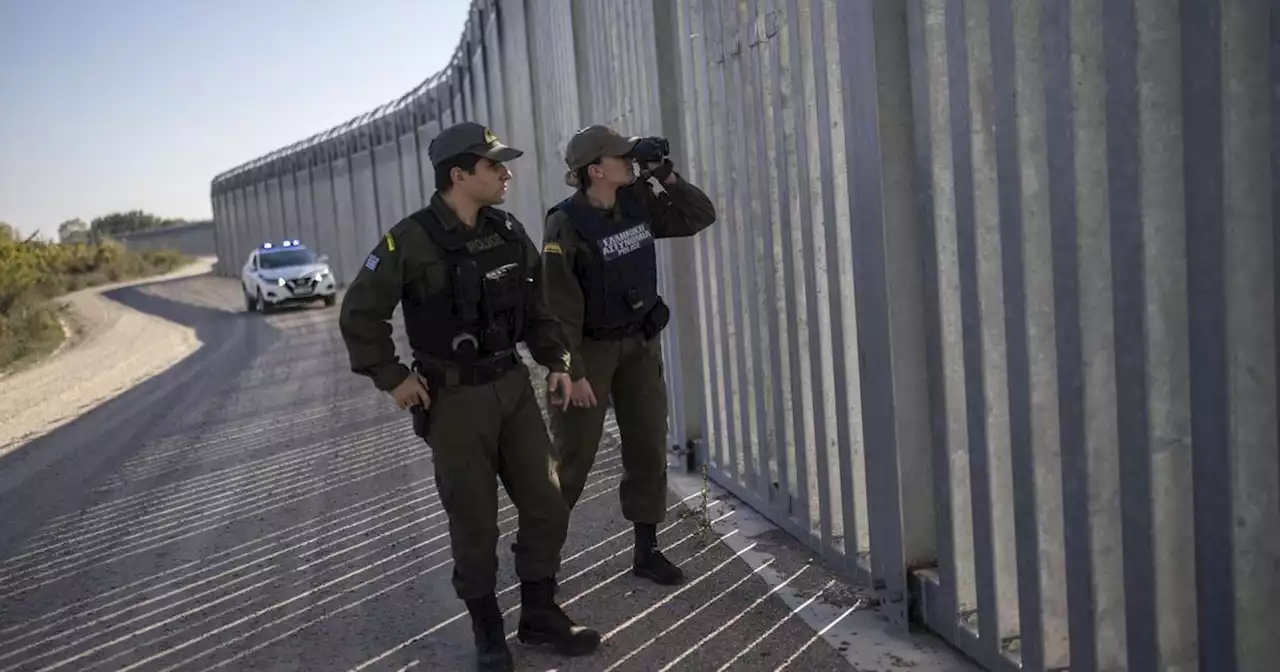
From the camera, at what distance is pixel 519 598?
4.52 metres

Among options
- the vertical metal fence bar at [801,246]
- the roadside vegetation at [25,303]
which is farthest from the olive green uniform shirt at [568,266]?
the roadside vegetation at [25,303]

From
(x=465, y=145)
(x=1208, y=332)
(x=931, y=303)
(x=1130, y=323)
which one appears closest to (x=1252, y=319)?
(x=1208, y=332)

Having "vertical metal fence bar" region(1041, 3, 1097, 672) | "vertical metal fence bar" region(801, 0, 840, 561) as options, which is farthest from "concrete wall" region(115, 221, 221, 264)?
"vertical metal fence bar" region(1041, 3, 1097, 672)

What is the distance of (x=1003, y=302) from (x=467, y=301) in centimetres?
165

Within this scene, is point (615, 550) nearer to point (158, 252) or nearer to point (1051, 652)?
point (1051, 652)

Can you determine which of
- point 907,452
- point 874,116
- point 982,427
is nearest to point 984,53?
point 874,116

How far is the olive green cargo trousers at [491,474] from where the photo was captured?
3.79 m

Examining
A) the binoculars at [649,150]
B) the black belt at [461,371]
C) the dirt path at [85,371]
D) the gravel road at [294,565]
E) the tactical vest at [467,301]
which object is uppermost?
the binoculars at [649,150]

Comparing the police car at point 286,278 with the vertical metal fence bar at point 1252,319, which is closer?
the vertical metal fence bar at point 1252,319

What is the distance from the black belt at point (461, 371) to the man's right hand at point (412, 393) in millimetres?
47

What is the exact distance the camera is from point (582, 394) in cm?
429

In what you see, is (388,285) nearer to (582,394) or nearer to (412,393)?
(412,393)

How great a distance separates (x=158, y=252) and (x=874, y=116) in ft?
228

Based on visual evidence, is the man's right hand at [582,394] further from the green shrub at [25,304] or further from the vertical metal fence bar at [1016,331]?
the green shrub at [25,304]
